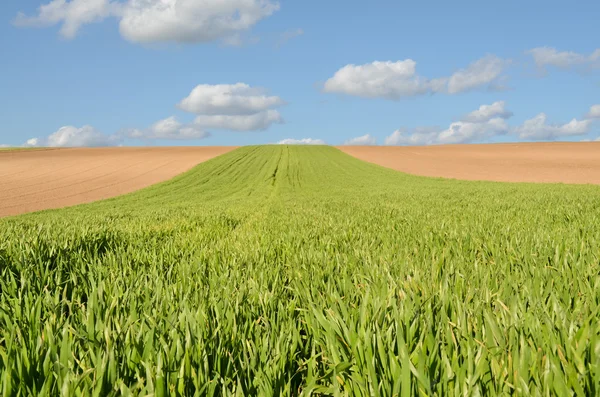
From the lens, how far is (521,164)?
164 feet

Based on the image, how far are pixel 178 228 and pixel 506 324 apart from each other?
6044 mm

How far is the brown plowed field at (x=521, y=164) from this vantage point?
124 ft

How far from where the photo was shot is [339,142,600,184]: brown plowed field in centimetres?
3784

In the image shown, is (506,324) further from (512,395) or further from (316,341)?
(316,341)

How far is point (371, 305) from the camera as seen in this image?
2.20 meters

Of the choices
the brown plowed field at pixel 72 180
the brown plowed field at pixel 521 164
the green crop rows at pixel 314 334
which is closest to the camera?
the green crop rows at pixel 314 334

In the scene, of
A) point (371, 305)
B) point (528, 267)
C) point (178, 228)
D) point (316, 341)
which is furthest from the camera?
point (178, 228)

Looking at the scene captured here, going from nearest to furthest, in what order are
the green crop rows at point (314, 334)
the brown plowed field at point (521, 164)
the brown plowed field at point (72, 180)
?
1. the green crop rows at point (314, 334)
2. the brown plowed field at point (72, 180)
3. the brown plowed field at point (521, 164)

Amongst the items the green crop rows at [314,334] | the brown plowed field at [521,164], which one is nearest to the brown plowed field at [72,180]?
the green crop rows at [314,334]

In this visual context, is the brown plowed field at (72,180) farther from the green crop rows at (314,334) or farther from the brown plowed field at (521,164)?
the brown plowed field at (521,164)

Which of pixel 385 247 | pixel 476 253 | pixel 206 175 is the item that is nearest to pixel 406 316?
pixel 385 247

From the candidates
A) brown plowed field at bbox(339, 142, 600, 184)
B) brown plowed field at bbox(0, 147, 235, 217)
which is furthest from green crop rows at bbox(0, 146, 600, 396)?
brown plowed field at bbox(339, 142, 600, 184)

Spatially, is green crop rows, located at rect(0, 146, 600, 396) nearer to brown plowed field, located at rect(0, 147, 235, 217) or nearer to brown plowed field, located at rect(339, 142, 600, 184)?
brown plowed field, located at rect(0, 147, 235, 217)

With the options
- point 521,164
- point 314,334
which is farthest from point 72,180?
point 521,164
